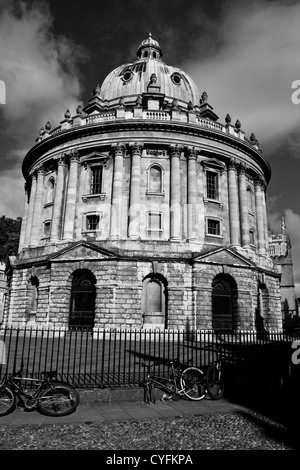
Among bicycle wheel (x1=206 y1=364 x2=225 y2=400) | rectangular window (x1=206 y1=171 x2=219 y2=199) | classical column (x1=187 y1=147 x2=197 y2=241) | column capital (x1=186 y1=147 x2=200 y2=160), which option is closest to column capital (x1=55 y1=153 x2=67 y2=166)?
column capital (x1=186 y1=147 x2=200 y2=160)

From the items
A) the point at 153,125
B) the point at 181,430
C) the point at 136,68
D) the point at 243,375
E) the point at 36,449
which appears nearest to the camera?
the point at 36,449

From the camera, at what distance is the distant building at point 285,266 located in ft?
168

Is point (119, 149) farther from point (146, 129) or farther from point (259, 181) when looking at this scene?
point (259, 181)

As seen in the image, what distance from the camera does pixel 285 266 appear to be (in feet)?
172

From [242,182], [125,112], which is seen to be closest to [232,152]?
[242,182]

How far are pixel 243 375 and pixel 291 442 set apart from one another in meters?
4.06

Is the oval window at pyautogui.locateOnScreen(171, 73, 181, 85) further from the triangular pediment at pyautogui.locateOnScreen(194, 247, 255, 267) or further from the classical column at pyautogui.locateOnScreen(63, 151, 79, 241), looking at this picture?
the triangular pediment at pyautogui.locateOnScreen(194, 247, 255, 267)

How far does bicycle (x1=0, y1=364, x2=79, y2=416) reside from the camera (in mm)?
7488

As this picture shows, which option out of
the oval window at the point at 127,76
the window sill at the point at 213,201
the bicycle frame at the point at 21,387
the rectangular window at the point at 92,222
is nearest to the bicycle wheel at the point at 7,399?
the bicycle frame at the point at 21,387

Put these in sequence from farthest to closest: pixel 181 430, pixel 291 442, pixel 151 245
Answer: pixel 151 245
pixel 181 430
pixel 291 442

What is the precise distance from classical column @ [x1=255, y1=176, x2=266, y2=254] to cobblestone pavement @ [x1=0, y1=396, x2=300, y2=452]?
2508cm

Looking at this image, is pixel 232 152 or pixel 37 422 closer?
pixel 37 422

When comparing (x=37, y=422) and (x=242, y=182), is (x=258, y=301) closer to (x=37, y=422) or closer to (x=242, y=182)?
(x=242, y=182)

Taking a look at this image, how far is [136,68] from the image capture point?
41.1 meters
